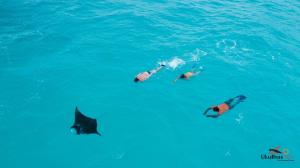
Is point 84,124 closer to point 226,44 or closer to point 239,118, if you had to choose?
point 239,118

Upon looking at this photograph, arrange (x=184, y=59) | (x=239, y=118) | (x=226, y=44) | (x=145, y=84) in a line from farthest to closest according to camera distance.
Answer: (x=226, y=44)
(x=184, y=59)
(x=145, y=84)
(x=239, y=118)

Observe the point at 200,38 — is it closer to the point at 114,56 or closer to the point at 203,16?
the point at 203,16

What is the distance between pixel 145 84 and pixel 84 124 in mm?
5739

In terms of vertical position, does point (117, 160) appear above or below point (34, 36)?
below

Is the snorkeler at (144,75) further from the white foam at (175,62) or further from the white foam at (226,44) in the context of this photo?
the white foam at (226,44)

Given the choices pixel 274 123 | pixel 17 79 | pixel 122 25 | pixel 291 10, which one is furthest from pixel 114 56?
pixel 291 10

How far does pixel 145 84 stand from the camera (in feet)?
69.2

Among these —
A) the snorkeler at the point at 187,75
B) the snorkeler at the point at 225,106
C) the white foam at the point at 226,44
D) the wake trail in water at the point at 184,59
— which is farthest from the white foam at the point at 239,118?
the white foam at the point at 226,44

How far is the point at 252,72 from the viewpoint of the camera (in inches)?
894

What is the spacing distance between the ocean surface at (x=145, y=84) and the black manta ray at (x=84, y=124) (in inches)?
13.7

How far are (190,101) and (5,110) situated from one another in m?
12.2

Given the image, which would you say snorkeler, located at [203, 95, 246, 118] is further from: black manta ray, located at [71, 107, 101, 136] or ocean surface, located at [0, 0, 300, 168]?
black manta ray, located at [71, 107, 101, 136]

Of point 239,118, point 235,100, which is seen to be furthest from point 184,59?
point 239,118

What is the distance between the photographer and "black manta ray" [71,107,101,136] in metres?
17.2
